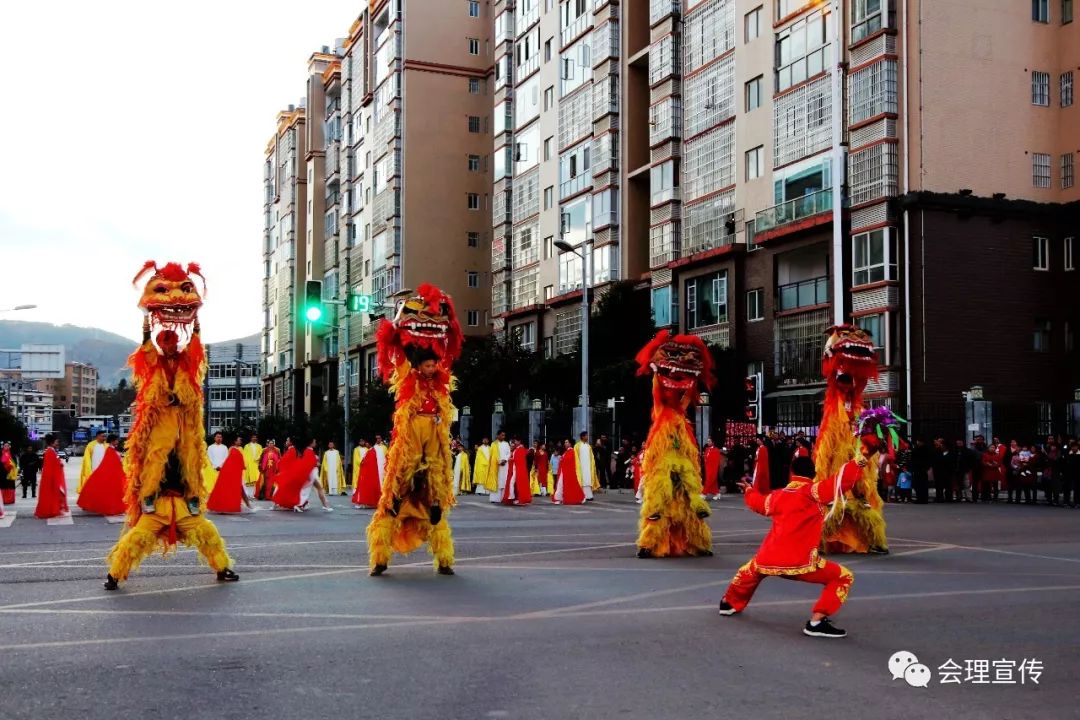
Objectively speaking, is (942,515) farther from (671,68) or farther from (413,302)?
(671,68)

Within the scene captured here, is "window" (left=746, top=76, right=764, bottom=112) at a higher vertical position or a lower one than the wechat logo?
higher

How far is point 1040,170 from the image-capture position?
35.6 meters

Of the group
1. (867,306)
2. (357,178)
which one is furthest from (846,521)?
(357,178)

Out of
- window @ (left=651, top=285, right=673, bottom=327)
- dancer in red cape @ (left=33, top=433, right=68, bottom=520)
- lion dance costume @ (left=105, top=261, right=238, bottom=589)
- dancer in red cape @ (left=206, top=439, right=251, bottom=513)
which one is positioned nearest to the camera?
lion dance costume @ (left=105, top=261, right=238, bottom=589)

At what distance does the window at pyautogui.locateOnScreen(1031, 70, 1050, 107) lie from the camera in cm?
3566

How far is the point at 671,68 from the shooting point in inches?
1732

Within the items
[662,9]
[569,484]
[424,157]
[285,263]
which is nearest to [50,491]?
[569,484]

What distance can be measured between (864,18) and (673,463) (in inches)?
1027

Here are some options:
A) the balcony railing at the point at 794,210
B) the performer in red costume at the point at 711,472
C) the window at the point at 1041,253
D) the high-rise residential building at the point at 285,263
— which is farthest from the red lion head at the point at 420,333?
the high-rise residential building at the point at 285,263

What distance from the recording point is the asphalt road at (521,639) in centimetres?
603

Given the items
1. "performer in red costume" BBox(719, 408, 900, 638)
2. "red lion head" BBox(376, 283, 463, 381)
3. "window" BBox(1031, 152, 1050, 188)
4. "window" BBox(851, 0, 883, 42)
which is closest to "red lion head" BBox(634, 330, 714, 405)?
"red lion head" BBox(376, 283, 463, 381)

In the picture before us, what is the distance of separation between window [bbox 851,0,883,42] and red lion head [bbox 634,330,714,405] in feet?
79.0

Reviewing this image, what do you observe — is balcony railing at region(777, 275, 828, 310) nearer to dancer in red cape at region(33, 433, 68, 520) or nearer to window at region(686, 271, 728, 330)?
window at region(686, 271, 728, 330)

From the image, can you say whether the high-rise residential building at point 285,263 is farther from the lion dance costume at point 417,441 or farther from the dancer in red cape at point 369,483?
the lion dance costume at point 417,441
